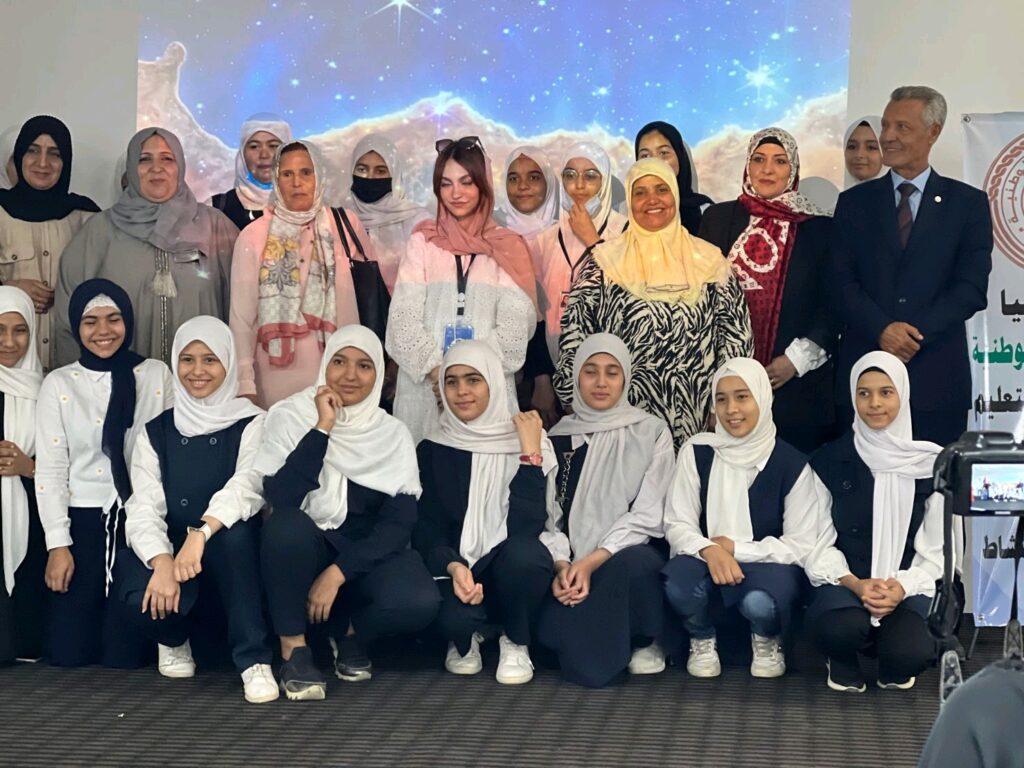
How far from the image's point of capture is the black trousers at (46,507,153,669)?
4.24 meters

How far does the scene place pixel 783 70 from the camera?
558cm

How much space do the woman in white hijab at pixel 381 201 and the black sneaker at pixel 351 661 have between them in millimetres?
1514

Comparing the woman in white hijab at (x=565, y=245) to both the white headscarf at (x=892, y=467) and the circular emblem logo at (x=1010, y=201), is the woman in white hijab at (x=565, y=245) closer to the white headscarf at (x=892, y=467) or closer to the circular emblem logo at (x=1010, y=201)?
the white headscarf at (x=892, y=467)

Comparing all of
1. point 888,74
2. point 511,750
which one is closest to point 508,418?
point 511,750

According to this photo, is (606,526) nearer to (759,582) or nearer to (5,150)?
(759,582)

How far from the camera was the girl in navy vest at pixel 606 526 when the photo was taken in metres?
4.16

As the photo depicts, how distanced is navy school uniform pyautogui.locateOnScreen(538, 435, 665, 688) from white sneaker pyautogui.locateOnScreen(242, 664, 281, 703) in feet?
2.47

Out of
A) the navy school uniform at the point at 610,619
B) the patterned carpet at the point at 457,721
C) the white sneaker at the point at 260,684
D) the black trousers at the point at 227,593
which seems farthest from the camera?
the navy school uniform at the point at 610,619

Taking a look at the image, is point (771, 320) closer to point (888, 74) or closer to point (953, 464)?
point (888, 74)

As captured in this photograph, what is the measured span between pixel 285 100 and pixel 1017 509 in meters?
4.01

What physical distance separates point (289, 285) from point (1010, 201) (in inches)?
93.4

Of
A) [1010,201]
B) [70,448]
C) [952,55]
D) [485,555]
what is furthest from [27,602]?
[952,55]

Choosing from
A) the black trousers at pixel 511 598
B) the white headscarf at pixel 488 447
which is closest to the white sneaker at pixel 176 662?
the black trousers at pixel 511 598

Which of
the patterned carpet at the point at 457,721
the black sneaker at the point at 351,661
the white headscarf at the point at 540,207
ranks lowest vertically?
the patterned carpet at the point at 457,721
